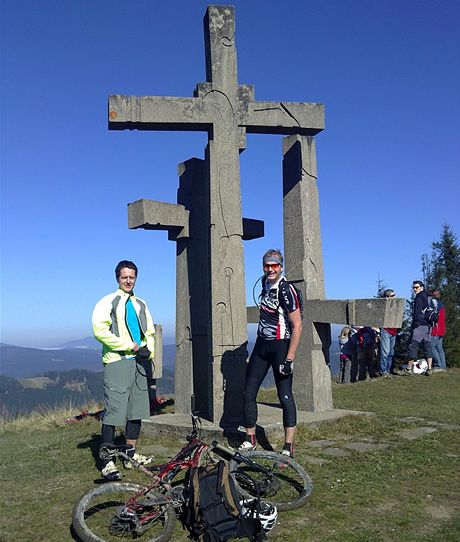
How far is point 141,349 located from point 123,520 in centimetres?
194

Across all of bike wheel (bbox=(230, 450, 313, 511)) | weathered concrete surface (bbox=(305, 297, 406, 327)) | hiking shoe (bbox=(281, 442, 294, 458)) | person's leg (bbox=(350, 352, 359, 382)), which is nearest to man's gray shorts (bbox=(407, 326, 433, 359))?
person's leg (bbox=(350, 352, 359, 382))

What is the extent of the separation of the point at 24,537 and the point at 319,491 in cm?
243

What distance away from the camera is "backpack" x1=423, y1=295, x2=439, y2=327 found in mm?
13531

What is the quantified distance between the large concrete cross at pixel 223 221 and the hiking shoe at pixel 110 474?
218cm

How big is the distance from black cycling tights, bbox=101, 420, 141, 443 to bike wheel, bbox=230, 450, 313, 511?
4.27ft

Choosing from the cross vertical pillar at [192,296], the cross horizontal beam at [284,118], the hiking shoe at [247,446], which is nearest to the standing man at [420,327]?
the cross vertical pillar at [192,296]

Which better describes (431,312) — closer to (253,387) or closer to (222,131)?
(222,131)

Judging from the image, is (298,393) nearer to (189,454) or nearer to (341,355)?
(189,454)

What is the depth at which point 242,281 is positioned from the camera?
7598 mm

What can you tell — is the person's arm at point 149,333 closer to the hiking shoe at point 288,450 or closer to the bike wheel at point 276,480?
the bike wheel at point 276,480

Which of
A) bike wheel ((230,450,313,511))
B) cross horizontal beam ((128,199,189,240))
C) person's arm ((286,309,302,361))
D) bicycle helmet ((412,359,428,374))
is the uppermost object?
cross horizontal beam ((128,199,189,240))

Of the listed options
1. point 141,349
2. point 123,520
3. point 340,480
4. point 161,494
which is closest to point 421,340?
point 340,480

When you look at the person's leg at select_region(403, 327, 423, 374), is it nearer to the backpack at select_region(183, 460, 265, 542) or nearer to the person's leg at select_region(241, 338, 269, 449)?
the person's leg at select_region(241, 338, 269, 449)

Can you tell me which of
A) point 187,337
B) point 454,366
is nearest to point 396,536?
point 187,337
